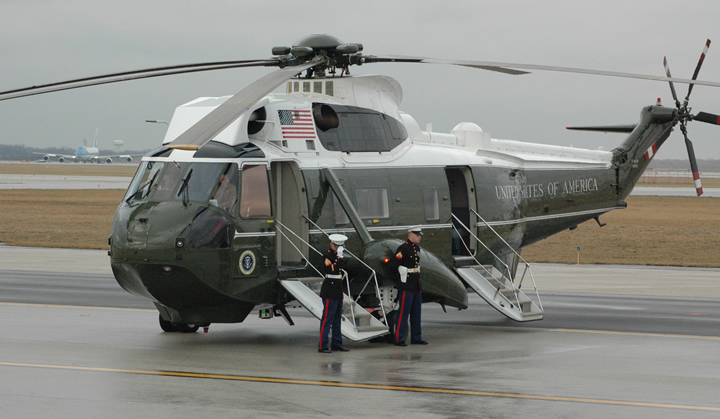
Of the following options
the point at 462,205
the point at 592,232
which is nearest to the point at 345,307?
the point at 462,205

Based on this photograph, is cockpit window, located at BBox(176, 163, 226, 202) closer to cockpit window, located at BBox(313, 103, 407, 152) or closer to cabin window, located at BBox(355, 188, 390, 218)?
cockpit window, located at BBox(313, 103, 407, 152)

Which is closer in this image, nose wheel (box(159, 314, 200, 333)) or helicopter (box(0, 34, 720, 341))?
helicopter (box(0, 34, 720, 341))

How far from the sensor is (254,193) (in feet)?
44.1

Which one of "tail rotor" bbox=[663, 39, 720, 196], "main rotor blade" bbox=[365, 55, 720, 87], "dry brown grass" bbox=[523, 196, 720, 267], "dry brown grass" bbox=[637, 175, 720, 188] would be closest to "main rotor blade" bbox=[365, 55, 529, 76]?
"main rotor blade" bbox=[365, 55, 720, 87]

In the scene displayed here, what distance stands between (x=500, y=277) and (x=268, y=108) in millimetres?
5408

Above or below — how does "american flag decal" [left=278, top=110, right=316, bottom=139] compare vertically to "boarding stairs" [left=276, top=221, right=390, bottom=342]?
above

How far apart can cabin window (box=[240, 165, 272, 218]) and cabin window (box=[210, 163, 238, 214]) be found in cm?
13

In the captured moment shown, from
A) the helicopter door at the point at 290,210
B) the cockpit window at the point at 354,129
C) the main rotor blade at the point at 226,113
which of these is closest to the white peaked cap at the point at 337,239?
the helicopter door at the point at 290,210

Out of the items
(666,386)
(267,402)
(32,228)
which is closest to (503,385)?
(666,386)

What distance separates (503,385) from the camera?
1070 centimetres

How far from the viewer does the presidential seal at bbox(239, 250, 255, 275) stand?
→ 517 inches

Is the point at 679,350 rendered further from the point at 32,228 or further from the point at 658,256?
the point at 32,228

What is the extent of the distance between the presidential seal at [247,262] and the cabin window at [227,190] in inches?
25.6

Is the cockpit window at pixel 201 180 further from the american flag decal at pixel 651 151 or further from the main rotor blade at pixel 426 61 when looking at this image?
the american flag decal at pixel 651 151
